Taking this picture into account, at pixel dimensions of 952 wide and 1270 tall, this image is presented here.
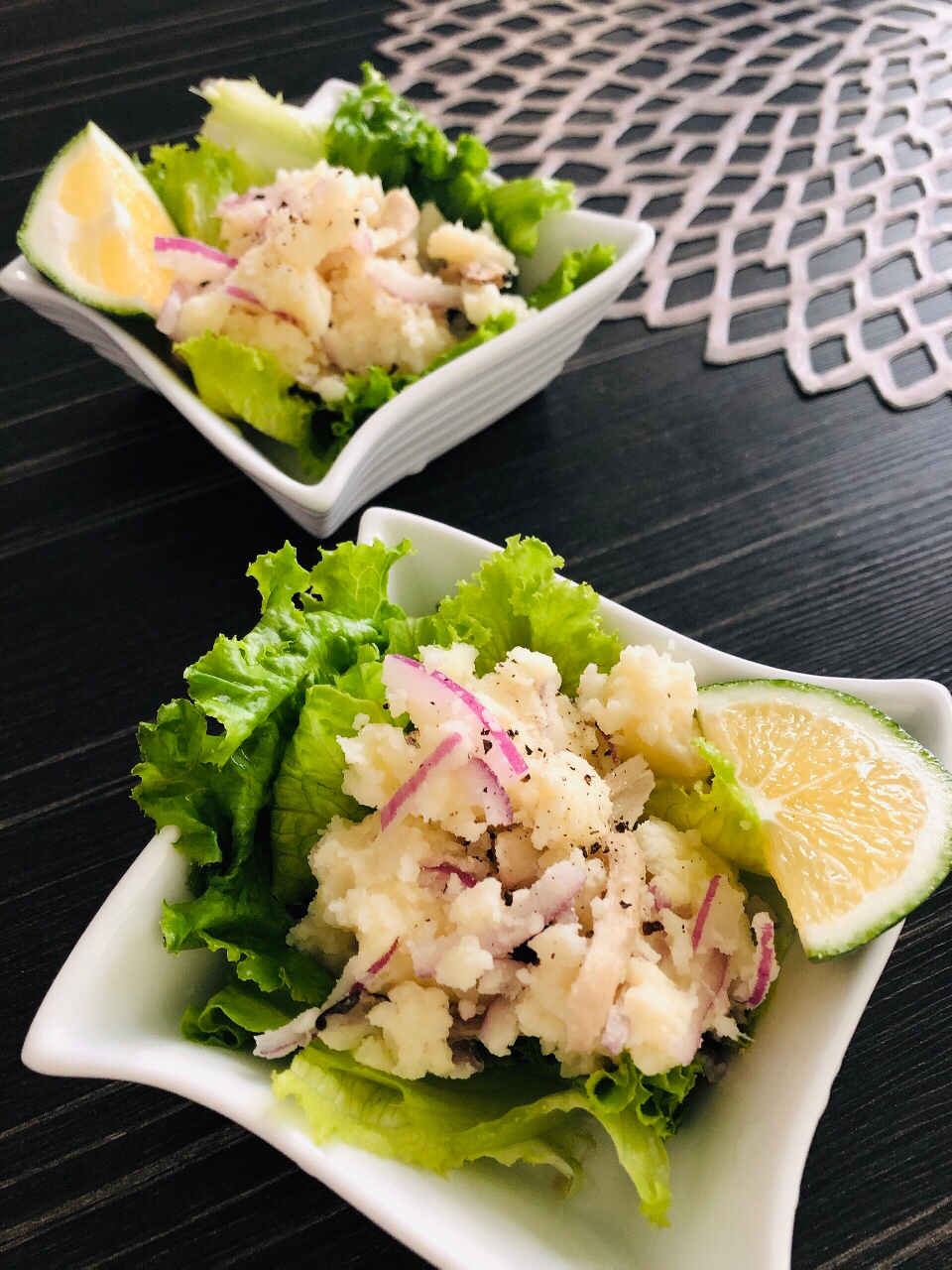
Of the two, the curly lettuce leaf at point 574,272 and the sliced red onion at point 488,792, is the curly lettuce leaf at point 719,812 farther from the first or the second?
the curly lettuce leaf at point 574,272

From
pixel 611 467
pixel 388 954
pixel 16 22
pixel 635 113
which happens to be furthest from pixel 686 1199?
pixel 16 22

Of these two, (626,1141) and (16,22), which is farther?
(16,22)

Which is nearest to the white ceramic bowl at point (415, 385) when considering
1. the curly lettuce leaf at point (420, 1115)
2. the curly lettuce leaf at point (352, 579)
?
the curly lettuce leaf at point (352, 579)

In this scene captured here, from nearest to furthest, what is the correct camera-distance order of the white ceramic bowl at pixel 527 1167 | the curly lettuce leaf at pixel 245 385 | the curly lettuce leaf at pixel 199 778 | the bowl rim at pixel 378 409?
the white ceramic bowl at pixel 527 1167 → the curly lettuce leaf at pixel 199 778 → the bowl rim at pixel 378 409 → the curly lettuce leaf at pixel 245 385

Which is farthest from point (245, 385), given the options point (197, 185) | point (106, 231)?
point (197, 185)

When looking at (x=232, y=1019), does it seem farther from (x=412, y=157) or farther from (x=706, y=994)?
(x=412, y=157)

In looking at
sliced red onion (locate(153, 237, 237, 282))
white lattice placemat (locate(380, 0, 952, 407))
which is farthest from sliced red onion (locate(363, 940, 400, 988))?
white lattice placemat (locate(380, 0, 952, 407))

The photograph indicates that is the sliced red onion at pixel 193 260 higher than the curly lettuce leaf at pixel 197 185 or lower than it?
lower

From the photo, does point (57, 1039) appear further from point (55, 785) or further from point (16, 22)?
point (16, 22)
